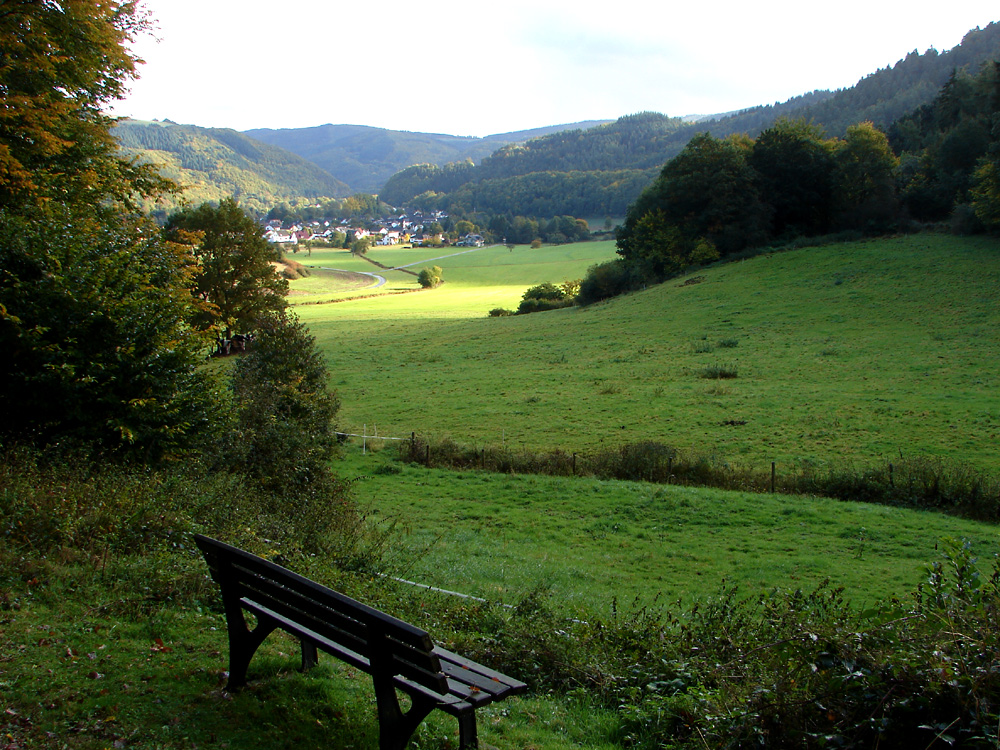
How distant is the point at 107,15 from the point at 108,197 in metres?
5.31

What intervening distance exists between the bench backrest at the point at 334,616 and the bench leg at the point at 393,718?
0.15 meters

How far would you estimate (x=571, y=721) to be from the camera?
6.12 metres

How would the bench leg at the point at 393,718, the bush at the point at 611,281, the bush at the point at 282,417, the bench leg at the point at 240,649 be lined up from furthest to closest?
the bush at the point at 611,281, the bush at the point at 282,417, the bench leg at the point at 240,649, the bench leg at the point at 393,718

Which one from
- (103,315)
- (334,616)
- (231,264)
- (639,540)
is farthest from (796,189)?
(334,616)

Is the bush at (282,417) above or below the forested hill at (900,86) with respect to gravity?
below

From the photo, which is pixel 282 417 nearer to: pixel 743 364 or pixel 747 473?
pixel 747 473

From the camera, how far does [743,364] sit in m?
39.4

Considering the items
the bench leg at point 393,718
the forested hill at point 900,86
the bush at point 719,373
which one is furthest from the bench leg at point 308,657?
the forested hill at point 900,86

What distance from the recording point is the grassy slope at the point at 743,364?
88.2ft

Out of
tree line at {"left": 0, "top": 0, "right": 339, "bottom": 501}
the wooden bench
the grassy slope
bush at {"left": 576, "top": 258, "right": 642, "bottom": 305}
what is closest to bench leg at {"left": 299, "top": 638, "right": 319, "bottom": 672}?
the wooden bench

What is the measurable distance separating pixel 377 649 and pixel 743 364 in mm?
37837

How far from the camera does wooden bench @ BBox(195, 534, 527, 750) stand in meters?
4.71

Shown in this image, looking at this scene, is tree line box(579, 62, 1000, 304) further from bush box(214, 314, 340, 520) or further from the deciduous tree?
bush box(214, 314, 340, 520)

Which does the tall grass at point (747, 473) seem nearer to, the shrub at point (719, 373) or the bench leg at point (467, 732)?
the shrub at point (719, 373)
